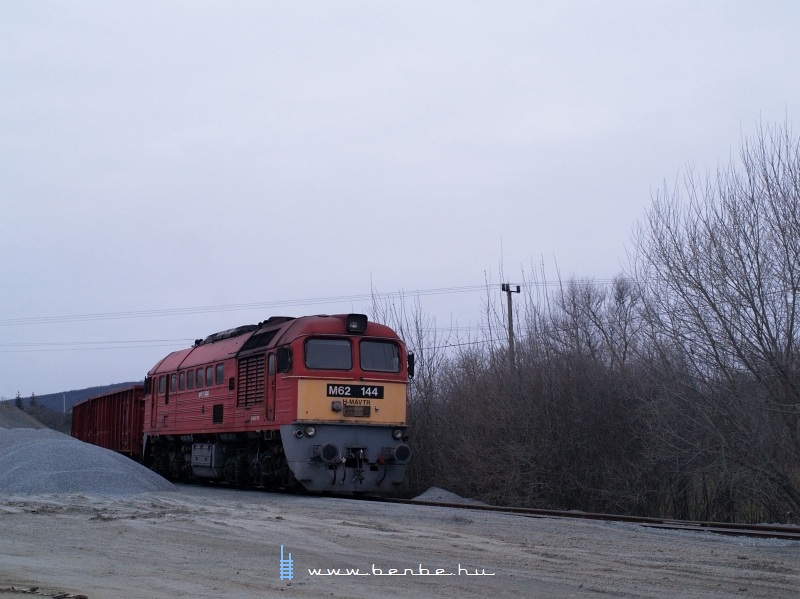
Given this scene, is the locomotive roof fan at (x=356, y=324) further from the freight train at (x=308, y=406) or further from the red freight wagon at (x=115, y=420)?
the red freight wagon at (x=115, y=420)

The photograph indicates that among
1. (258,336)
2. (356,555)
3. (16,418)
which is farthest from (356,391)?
(16,418)

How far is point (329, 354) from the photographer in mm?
19031

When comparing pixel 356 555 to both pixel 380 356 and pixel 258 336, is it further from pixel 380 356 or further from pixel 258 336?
pixel 258 336

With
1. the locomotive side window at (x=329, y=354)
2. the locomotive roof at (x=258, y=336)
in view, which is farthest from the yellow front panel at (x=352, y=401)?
the locomotive roof at (x=258, y=336)

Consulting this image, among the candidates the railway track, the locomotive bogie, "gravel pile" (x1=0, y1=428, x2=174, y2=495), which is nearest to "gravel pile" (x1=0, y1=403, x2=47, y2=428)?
"gravel pile" (x1=0, y1=428, x2=174, y2=495)

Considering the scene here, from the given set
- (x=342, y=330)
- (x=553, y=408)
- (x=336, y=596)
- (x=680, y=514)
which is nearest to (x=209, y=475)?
(x=342, y=330)

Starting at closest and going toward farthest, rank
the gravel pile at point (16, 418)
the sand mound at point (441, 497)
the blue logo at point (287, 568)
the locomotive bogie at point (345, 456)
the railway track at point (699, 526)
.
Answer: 1. the blue logo at point (287, 568)
2. the railway track at point (699, 526)
3. the locomotive bogie at point (345, 456)
4. the sand mound at point (441, 497)
5. the gravel pile at point (16, 418)

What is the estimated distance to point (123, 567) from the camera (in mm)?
9383

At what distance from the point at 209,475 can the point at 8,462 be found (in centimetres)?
487

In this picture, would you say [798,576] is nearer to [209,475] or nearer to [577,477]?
[577,477]

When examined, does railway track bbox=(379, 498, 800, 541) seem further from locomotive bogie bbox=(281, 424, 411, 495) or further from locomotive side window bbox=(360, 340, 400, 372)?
locomotive side window bbox=(360, 340, 400, 372)

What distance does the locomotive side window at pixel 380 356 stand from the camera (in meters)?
19.5

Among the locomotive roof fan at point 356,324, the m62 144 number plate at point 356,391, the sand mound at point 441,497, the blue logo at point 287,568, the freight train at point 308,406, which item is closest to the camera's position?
the blue logo at point 287,568

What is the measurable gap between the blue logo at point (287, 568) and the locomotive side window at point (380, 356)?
31.0ft
